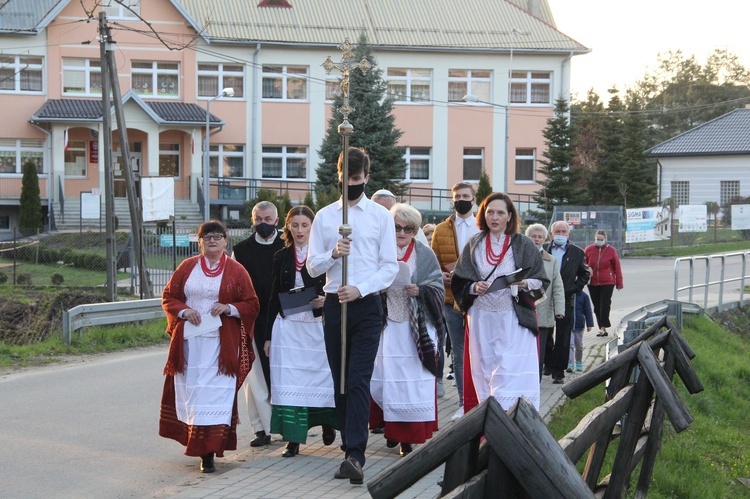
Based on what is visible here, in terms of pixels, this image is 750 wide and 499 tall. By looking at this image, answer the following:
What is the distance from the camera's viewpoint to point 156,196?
25.6 m

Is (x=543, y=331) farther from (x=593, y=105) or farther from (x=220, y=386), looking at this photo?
(x=593, y=105)

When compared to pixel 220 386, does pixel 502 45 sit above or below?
above

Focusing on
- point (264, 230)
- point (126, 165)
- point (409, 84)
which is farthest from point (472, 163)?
point (264, 230)

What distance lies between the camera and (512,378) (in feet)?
28.0

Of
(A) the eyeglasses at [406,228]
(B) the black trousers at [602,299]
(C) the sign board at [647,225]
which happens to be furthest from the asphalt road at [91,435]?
(C) the sign board at [647,225]

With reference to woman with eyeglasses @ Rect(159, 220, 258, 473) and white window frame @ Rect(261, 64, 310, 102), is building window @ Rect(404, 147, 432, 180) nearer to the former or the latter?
white window frame @ Rect(261, 64, 310, 102)

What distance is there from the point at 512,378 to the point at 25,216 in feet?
137

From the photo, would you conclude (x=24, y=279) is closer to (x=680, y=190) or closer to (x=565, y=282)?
(x=565, y=282)

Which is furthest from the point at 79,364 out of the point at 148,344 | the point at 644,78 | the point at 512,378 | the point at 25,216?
the point at 644,78

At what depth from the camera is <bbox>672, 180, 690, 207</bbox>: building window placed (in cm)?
6600

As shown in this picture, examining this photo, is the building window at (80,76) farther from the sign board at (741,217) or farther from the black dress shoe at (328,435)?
the black dress shoe at (328,435)

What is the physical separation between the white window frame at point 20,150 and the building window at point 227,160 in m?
7.48

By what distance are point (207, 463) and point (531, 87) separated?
4989 cm

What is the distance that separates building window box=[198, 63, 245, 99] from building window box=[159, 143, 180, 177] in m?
2.85
